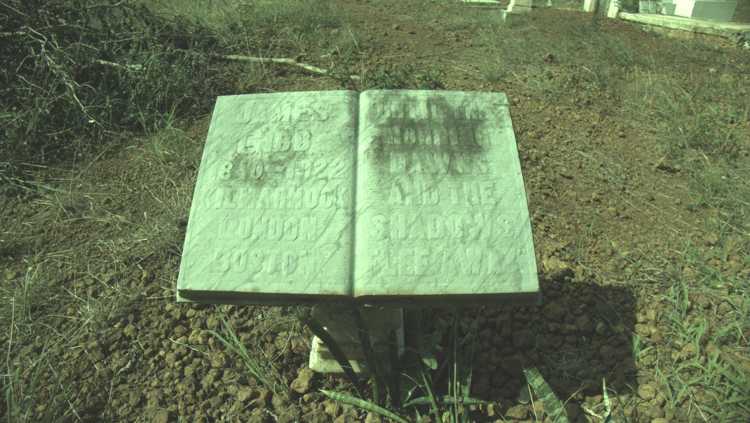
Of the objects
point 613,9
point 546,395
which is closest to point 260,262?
point 546,395

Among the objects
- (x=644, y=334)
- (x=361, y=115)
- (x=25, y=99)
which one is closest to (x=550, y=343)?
(x=644, y=334)

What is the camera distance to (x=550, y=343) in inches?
71.1

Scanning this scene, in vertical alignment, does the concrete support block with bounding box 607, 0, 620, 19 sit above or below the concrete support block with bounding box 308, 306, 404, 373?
below

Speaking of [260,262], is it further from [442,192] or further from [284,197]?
[442,192]

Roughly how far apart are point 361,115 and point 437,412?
3.05ft

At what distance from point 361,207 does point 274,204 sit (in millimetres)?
247

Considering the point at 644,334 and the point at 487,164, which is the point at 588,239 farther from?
the point at 487,164

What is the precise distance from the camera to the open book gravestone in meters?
1.29

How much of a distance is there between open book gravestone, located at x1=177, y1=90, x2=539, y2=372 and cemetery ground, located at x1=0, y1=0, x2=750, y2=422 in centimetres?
36

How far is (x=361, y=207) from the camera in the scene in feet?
4.53

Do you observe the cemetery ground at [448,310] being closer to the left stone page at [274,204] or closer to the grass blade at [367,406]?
the grass blade at [367,406]

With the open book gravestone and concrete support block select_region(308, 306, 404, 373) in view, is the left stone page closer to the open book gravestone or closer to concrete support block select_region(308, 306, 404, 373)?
the open book gravestone

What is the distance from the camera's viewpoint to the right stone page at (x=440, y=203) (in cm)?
128

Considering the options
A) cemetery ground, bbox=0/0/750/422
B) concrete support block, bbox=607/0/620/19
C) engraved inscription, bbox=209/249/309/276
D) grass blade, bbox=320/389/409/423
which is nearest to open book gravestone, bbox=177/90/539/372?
engraved inscription, bbox=209/249/309/276
